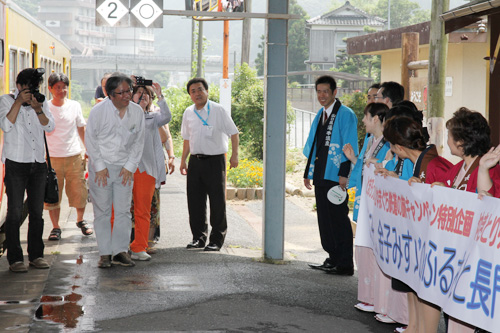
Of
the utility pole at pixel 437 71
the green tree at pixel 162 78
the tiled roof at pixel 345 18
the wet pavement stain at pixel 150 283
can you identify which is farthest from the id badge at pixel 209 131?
the green tree at pixel 162 78

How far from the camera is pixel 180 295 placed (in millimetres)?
6617

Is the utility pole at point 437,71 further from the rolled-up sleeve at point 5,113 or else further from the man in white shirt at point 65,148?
the rolled-up sleeve at point 5,113

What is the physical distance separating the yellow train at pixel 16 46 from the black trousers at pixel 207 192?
2114 millimetres

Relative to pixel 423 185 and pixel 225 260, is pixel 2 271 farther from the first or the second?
pixel 423 185

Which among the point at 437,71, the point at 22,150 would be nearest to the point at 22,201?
the point at 22,150

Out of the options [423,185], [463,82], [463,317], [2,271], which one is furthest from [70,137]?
[463,82]

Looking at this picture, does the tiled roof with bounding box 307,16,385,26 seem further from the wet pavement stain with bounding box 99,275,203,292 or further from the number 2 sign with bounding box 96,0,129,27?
the wet pavement stain with bounding box 99,275,203,292

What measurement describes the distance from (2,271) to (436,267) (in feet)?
14.9

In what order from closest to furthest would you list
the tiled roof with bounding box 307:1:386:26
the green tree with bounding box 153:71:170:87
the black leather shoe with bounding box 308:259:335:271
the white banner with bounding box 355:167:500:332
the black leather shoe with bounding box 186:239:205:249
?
the white banner with bounding box 355:167:500:332
the black leather shoe with bounding box 308:259:335:271
the black leather shoe with bounding box 186:239:205:249
the tiled roof with bounding box 307:1:386:26
the green tree with bounding box 153:71:170:87

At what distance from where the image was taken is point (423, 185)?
4.91 m

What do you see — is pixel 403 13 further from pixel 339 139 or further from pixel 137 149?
pixel 137 149

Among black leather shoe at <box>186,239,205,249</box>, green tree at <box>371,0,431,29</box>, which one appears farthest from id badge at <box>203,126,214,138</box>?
green tree at <box>371,0,431,29</box>

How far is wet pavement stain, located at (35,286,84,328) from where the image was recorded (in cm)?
575

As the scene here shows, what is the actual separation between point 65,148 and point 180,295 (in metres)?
3.54
